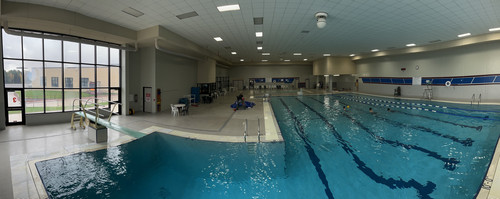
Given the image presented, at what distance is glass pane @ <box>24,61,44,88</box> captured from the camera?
7473 millimetres

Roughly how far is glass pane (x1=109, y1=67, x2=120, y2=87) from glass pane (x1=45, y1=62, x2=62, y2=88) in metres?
1.91

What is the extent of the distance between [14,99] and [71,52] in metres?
2.51

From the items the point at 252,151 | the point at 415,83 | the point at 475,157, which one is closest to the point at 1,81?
the point at 252,151

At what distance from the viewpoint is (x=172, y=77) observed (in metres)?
11.9

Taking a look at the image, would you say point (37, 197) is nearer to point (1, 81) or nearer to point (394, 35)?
point (1, 81)

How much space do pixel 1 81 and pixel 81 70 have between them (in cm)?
231

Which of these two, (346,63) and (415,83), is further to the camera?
(346,63)

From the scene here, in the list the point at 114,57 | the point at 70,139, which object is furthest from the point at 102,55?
the point at 70,139

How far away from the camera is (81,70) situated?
343 inches

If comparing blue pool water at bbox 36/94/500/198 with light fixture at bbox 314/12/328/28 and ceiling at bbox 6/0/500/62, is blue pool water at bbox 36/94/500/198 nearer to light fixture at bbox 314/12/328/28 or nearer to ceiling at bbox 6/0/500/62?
light fixture at bbox 314/12/328/28

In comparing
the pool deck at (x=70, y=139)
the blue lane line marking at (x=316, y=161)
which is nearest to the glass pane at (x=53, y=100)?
the pool deck at (x=70, y=139)

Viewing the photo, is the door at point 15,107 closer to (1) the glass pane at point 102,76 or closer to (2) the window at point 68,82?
(2) the window at point 68,82

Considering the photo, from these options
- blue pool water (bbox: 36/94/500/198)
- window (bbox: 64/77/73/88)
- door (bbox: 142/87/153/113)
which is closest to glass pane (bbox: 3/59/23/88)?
window (bbox: 64/77/73/88)

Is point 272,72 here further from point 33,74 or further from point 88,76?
point 33,74
